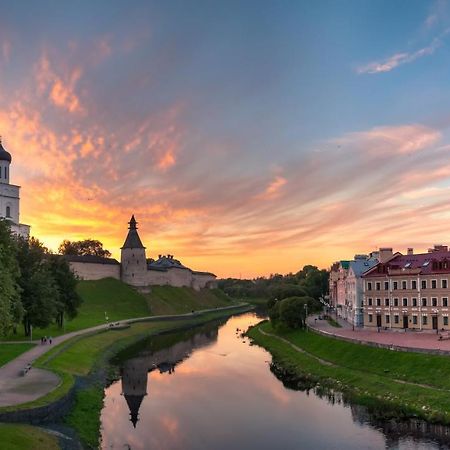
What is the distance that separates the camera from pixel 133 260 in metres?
125

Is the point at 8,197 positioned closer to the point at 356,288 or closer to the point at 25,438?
the point at 356,288

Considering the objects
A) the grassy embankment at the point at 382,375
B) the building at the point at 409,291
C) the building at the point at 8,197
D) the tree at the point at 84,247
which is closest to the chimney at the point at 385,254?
the building at the point at 409,291

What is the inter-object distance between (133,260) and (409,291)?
78.6 metres

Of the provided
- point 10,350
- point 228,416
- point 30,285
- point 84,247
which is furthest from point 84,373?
point 84,247

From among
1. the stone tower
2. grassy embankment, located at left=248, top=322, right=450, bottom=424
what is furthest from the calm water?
the stone tower

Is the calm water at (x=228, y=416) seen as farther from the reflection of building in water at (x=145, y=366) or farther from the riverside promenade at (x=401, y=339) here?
the riverside promenade at (x=401, y=339)

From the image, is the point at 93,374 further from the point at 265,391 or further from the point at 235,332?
the point at 235,332

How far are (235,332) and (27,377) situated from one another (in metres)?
54.4

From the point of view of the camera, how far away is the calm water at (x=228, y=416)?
2805cm

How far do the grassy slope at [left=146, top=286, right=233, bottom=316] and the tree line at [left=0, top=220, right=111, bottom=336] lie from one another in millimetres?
41068

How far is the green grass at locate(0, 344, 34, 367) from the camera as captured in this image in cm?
4262

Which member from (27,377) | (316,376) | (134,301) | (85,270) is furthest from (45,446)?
(85,270)

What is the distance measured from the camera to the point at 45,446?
23.5 metres

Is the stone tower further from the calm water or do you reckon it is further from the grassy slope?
the calm water
